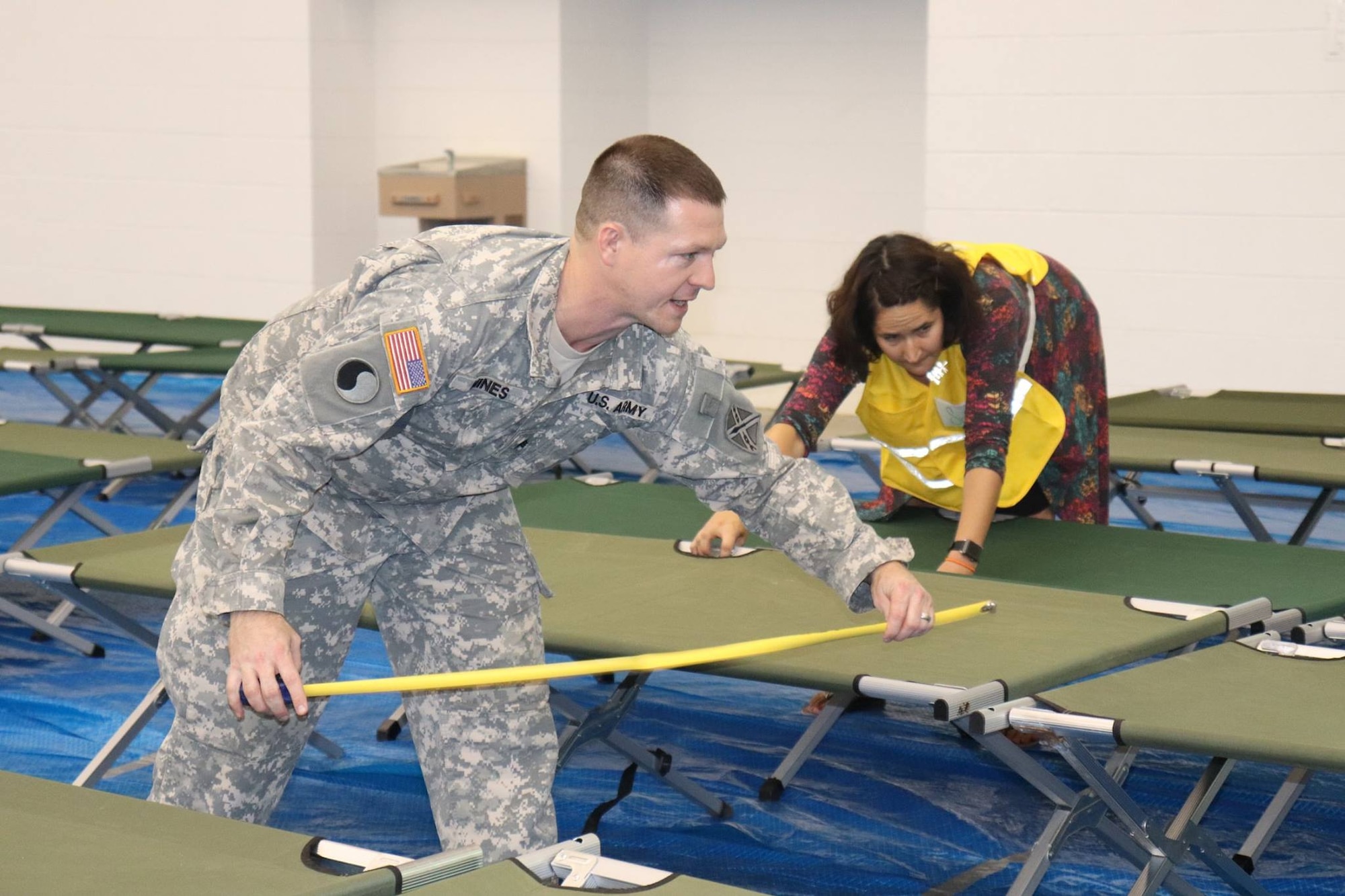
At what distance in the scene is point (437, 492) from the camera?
1848 mm

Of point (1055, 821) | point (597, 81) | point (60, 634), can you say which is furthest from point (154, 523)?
point (597, 81)

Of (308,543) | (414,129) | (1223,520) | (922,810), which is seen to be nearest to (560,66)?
(414,129)

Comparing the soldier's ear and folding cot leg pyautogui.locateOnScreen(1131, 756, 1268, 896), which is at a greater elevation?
the soldier's ear

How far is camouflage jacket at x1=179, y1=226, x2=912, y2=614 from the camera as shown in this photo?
1613mm

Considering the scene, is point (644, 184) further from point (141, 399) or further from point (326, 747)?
point (141, 399)

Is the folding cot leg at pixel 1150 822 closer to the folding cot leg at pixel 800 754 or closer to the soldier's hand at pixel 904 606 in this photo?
the soldier's hand at pixel 904 606

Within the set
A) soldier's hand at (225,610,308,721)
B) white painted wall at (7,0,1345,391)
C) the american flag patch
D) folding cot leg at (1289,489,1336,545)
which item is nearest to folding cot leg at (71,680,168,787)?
soldier's hand at (225,610,308,721)

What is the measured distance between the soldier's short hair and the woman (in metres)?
0.91

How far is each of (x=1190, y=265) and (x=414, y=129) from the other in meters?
3.66

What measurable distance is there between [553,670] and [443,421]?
300mm

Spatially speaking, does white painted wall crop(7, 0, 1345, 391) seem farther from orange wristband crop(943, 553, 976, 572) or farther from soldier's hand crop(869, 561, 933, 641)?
soldier's hand crop(869, 561, 933, 641)

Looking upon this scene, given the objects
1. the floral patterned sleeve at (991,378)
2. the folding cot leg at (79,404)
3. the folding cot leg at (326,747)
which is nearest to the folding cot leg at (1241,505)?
the floral patterned sleeve at (991,378)

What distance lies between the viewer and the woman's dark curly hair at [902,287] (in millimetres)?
2684

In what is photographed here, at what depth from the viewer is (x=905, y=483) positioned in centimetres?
328
